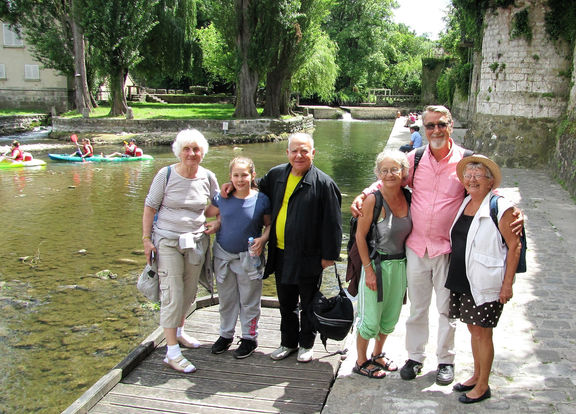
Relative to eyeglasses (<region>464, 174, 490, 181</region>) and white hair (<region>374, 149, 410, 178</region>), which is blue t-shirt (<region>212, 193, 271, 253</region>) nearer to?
white hair (<region>374, 149, 410, 178</region>)

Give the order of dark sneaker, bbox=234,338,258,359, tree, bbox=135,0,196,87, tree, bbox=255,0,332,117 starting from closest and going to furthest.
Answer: dark sneaker, bbox=234,338,258,359 < tree, bbox=255,0,332,117 < tree, bbox=135,0,196,87

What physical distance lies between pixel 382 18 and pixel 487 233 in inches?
2168

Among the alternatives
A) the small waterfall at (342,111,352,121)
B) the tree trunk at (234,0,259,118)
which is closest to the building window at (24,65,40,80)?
the tree trunk at (234,0,259,118)

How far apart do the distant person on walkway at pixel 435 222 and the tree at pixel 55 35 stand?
28.9 meters

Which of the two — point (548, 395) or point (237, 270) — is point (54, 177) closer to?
point (237, 270)

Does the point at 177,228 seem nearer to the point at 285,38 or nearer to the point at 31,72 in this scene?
the point at 285,38

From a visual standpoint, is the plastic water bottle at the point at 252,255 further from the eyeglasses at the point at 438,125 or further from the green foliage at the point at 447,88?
the green foliage at the point at 447,88

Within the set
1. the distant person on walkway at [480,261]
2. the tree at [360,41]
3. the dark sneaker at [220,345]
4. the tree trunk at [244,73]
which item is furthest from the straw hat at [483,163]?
the tree at [360,41]

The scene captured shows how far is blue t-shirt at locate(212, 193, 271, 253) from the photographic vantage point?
427 centimetres

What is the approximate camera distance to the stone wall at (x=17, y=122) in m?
29.7

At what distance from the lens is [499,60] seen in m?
15.1

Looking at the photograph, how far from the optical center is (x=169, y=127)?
27.6m

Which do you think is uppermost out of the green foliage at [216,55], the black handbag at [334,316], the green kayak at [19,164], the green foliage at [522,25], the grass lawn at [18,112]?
the green foliage at [216,55]

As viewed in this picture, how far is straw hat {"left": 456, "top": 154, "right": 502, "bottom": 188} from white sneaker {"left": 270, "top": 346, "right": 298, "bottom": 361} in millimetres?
2014
